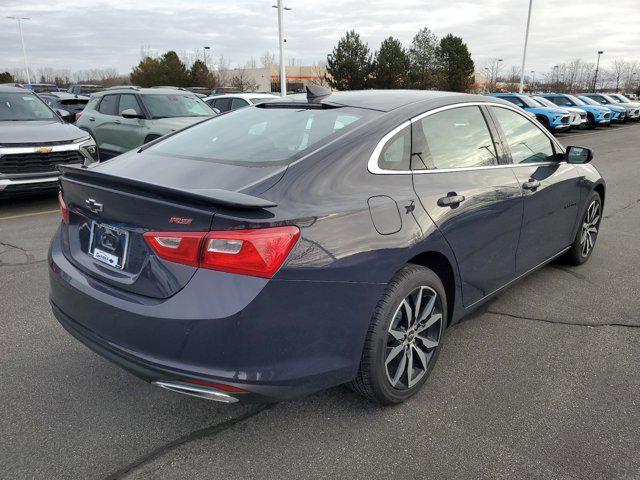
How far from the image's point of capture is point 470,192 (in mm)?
3057

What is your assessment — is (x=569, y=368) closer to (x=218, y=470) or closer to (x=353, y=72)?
(x=218, y=470)

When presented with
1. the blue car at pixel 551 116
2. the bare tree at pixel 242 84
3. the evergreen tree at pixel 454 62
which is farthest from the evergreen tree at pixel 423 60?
the blue car at pixel 551 116

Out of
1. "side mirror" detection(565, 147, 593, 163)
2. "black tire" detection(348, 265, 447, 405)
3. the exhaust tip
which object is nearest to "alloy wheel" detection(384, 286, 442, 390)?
"black tire" detection(348, 265, 447, 405)

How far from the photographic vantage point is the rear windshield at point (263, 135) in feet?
8.77

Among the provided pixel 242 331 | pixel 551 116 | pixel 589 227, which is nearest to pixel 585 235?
pixel 589 227

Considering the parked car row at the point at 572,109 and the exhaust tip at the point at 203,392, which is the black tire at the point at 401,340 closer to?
the exhaust tip at the point at 203,392

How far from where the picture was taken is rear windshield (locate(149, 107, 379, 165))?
2.67 metres

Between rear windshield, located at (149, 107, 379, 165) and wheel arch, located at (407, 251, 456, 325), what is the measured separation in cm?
80

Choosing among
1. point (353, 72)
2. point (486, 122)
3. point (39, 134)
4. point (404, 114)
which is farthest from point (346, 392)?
point (353, 72)

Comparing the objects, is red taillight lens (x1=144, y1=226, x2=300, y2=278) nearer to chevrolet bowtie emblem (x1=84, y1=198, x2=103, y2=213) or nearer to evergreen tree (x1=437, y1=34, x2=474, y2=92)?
chevrolet bowtie emblem (x1=84, y1=198, x2=103, y2=213)

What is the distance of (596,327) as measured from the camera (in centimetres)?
371

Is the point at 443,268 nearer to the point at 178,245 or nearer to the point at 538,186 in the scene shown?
the point at 538,186

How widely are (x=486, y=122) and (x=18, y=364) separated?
3401 mm

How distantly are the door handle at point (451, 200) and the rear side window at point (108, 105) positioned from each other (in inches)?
359
